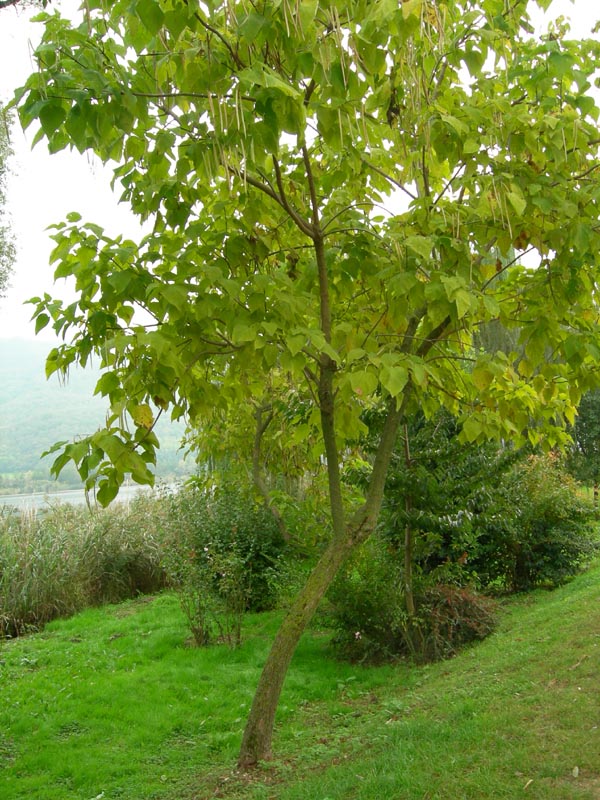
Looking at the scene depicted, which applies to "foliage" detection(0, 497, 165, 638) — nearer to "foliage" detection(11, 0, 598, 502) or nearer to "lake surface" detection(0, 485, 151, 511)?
"lake surface" detection(0, 485, 151, 511)

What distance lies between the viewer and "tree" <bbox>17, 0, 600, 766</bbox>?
97.3 inches

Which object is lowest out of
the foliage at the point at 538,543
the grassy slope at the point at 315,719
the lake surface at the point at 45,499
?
the grassy slope at the point at 315,719

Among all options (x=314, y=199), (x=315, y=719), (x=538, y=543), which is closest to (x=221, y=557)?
(x=315, y=719)

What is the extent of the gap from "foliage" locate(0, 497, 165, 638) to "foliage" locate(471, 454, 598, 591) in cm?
494

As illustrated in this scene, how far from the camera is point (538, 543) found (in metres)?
9.38

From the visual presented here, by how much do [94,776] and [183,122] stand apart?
368 cm

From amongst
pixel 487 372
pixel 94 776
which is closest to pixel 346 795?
pixel 94 776

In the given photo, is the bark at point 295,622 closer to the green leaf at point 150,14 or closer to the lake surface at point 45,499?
the green leaf at point 150,14

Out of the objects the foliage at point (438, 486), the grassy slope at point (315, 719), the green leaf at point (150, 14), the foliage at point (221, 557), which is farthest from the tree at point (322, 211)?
the foliage at point (221, 557)

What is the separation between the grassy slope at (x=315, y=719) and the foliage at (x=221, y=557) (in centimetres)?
37

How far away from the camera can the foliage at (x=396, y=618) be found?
6624mm

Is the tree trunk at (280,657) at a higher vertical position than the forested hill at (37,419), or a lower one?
lower

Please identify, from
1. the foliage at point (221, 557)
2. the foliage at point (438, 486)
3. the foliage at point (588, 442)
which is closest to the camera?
the foliage at point (438, 486)

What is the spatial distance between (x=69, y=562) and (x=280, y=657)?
7022 millimetres
